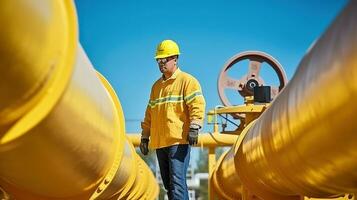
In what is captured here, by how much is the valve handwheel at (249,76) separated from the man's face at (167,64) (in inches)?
112

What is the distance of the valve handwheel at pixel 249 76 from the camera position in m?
7.86

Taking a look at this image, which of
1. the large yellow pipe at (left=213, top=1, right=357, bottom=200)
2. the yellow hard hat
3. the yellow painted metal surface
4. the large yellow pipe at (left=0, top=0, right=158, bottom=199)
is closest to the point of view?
the large yellow pipe at (left=0, top=0, right=158, bottom=199)

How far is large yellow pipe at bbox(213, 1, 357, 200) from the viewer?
143 cm

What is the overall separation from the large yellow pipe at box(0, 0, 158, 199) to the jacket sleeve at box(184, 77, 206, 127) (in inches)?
96.0

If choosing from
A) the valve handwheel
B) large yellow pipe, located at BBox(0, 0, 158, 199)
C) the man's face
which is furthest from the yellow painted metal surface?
large yellow pipe, located at BBox(0, 0, 158, 199)

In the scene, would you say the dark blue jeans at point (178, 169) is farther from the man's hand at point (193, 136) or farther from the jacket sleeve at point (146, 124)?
the jacket sleeve at point (146, 124)

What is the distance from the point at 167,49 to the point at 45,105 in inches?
141

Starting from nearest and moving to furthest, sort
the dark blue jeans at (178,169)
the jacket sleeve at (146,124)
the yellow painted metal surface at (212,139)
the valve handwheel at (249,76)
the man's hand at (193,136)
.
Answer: the man's hand at (193,136), the dark blue jeans at (178,169), the jacket sleeve at (146,124), the valve handwheel at (249,76), the yellow painted metal surface at (212,139)

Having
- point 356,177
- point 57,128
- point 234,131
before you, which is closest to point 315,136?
point 356,177

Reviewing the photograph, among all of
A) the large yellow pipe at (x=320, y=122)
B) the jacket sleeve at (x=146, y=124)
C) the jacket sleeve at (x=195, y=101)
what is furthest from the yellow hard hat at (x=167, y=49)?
the large yellow pipe at (x=320, y=122)

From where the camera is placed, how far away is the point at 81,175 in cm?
215

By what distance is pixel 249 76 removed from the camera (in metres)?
7.96

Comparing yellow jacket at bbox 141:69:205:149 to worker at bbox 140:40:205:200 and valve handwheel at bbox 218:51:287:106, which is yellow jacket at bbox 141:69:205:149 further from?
valve handwheel at bbox 218:51:287:106

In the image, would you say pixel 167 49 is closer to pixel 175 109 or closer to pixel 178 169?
pixel 175 109
